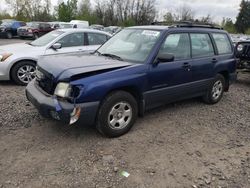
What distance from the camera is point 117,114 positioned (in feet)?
13.3

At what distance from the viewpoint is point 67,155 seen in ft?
11.7

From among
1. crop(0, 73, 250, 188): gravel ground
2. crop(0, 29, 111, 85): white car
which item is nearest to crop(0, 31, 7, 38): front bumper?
crop(0, 29, 111, 85): white car

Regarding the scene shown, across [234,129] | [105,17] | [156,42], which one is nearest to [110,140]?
[156,42]

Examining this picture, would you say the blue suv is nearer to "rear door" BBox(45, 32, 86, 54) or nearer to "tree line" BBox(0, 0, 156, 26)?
"rear door" BBox(45, 32, 86, 54)

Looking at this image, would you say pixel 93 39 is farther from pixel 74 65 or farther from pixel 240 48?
pixel 240 48

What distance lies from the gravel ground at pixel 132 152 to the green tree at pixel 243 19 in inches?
2606

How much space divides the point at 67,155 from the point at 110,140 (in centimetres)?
72

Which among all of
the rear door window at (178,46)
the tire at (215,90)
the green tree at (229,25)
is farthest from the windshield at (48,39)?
the green tree at (229,25)

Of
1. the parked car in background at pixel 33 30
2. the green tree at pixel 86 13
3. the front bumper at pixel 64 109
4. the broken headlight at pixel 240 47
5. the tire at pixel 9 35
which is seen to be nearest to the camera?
the front bumper at pixel 64 109

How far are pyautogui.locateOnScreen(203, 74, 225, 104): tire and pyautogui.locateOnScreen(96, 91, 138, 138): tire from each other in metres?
2.30

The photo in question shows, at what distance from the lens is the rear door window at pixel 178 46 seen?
182 inches

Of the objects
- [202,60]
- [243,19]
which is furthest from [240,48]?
[243,19]

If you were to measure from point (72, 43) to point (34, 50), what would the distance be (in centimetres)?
105

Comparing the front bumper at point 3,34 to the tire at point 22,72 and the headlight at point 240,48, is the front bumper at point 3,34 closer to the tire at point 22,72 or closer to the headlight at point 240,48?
the tire at point 22,72
